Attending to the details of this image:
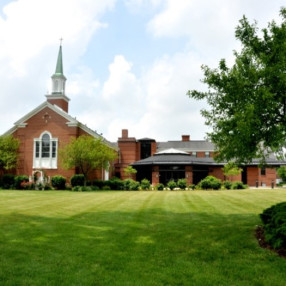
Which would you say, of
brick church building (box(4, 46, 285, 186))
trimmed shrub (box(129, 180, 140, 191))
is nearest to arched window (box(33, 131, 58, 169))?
brick church building (box(4, 46, 285, 186))

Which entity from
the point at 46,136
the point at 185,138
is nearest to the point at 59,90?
the point at 46,136

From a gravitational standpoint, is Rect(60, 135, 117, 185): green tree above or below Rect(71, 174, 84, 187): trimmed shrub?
above

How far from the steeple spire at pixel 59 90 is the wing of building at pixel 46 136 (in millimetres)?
8966

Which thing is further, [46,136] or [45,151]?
[45,151]

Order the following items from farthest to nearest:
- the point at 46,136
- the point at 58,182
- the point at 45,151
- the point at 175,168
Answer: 1. the point at 175,168
2. the point at 45,151
3. the point at 46,136
4. the point at 58,182

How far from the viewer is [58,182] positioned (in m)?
37.6

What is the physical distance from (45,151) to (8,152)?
4.28 meters

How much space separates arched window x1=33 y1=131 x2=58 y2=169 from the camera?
40.8 meters

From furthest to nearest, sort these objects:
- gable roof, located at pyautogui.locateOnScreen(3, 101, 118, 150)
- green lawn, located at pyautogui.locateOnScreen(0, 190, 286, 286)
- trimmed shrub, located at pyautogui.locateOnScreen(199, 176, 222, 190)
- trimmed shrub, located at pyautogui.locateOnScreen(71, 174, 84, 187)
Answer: gable roof, located at pyautogui.locateOnScreen(3, 101, 118, 150), trimmed shrub, located at pyautogui.locateOnScreen(71, 174, 84, 187), trimmed shrub, located at pyautogui.locateOnScreen(199, 176, 222, 190), green lawn, located at pyautogui.locateOnScreen(0, 190, 286, 286)

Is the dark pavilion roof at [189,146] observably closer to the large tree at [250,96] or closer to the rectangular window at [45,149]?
the rectangular window at [45,149]

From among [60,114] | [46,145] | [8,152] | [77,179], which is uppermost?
[60,114]

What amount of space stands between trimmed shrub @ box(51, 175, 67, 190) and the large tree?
28.8 metres

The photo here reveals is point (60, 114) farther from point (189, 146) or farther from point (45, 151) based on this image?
point (189, 146)

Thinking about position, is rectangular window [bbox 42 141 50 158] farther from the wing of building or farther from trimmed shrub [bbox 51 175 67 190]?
trimmed shrub [bbox 51 175 67 190]
